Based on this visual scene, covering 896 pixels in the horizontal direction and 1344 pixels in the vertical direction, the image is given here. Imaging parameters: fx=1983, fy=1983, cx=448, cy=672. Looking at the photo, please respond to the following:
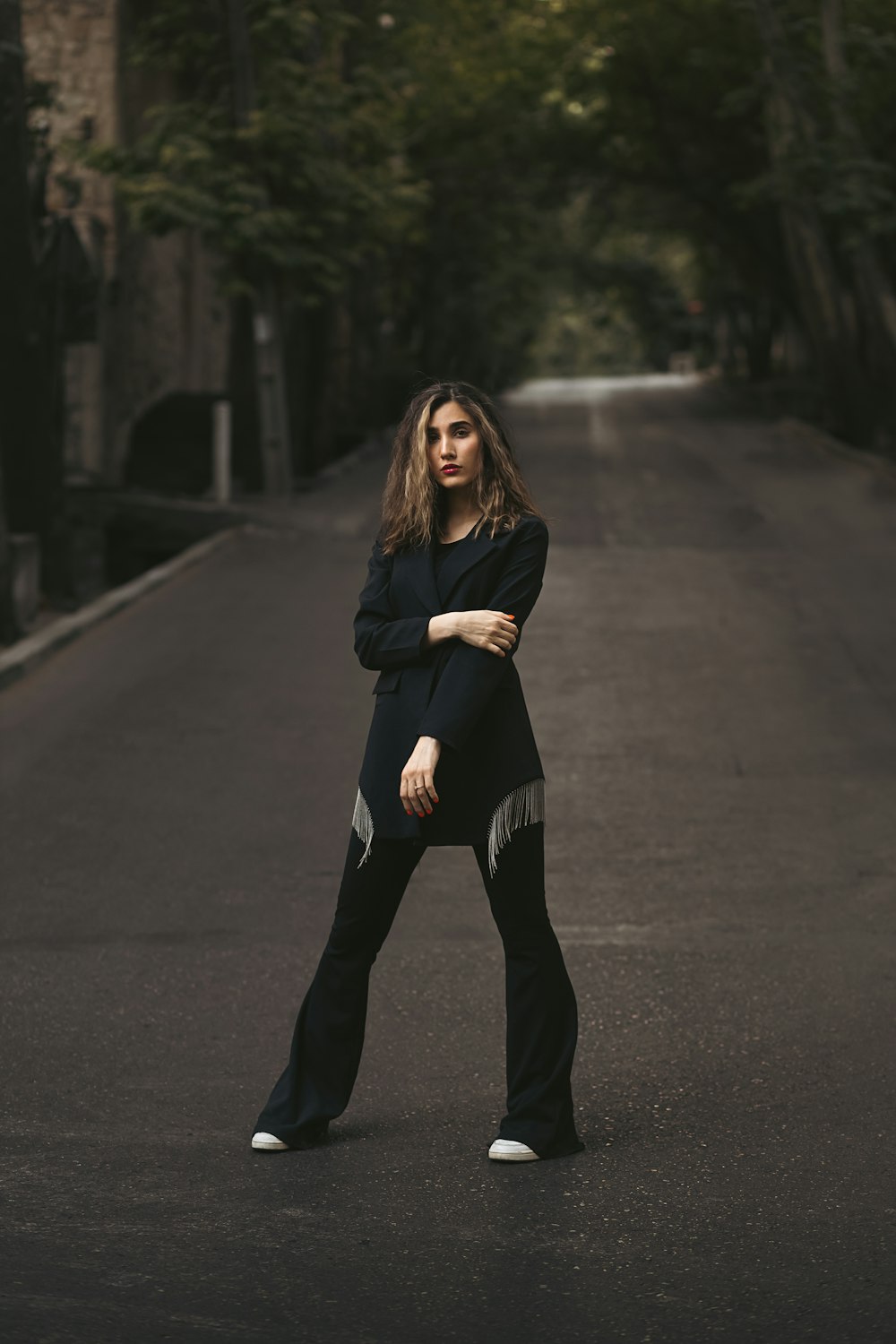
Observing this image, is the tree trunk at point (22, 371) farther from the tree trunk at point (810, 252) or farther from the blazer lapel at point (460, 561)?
the tree trunk at point (810, 252)

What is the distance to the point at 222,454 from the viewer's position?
83.1 feet

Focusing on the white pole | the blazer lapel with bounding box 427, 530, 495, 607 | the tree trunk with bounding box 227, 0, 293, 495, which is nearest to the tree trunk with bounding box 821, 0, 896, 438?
the tree trunk with bounding box 227, 0, 293, 495

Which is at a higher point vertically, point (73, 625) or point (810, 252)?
point (810, 252)

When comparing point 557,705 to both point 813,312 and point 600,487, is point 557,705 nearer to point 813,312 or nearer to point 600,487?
point 600,487

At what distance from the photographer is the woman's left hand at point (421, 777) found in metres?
4.67

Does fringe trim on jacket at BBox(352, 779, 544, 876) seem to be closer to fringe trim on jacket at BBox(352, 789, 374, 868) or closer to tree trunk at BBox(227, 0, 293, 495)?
fringe trim on jacket at BBox(352, 789, 374, 868)

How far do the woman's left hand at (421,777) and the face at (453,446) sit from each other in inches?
25.7

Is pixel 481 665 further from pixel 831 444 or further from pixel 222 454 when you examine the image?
pixel 831 444

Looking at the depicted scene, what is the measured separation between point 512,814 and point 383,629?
549 millimetres

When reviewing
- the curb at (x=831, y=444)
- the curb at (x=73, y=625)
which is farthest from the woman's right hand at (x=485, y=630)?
the curb at (x=831, y=444)

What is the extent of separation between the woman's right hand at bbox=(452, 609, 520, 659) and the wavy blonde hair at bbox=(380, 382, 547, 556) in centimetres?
23

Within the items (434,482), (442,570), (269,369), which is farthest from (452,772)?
(269,369)

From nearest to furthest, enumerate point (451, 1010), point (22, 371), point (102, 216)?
1. point (451, 1010)
2. point (22, 371)
3. point (102, 216)

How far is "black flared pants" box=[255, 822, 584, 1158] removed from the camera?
16.0 ft
